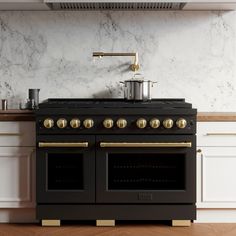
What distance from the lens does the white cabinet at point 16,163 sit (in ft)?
10.6

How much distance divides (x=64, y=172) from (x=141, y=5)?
4.45 feet

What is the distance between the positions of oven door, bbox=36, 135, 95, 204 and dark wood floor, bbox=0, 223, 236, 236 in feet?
0.60

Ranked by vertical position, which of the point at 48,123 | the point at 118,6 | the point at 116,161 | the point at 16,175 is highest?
the point at 118,6

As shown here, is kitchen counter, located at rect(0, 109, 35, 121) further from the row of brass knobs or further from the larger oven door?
the larger oven door

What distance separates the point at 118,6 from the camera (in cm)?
365

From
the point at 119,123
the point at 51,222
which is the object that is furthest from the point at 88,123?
the point at 51,222

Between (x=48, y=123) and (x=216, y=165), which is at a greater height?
(x=48, y=123)

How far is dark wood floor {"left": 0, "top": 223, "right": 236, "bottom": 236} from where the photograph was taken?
10.0 feet

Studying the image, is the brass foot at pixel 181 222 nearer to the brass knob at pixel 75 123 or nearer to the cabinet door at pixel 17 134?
the brass knob at pixel 75 123

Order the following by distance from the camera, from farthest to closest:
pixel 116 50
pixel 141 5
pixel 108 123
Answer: pixel 116 50
pixel 141 5
pixel 108 123

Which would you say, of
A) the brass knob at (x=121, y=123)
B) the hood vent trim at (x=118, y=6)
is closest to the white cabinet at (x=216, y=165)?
the brass knob at (x=121, y=123)

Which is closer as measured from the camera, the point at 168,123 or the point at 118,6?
the point at 168,123

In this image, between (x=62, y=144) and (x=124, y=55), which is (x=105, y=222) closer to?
(x=62, y=144)

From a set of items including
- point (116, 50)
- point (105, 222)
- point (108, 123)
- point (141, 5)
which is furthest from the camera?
point (116, 50)
